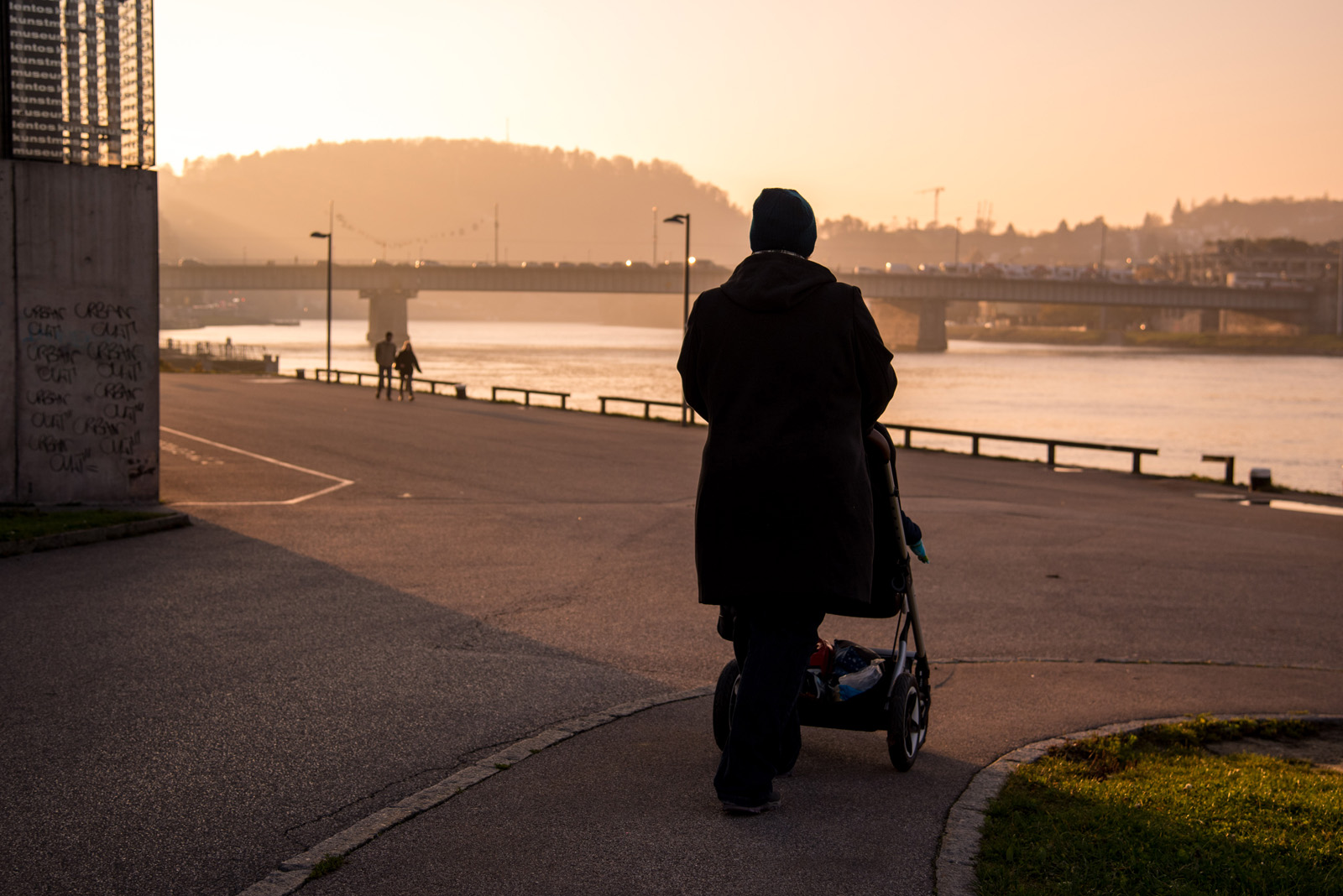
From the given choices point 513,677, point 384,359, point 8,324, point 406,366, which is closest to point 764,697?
point 513,677

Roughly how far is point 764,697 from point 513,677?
2.31m

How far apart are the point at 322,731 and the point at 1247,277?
16586 centimetres

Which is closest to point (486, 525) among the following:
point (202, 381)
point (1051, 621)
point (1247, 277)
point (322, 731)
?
point (1051, 621)

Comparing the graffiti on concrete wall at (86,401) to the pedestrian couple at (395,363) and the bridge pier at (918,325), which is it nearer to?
the pedestrian couple at (395,363)

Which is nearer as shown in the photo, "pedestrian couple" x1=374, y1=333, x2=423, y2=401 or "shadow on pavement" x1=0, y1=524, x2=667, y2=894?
"shadow on pavement" x1=0, y1=524, x2=667, y2=894

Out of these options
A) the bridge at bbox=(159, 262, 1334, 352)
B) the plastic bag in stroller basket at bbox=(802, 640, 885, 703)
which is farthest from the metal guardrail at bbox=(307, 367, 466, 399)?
the bridge at bbox=(159, 262, 1334, 352)

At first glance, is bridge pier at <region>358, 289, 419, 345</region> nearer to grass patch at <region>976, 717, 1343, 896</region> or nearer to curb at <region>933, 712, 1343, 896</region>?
curb at <region>933, 712, 1343, 896</region>

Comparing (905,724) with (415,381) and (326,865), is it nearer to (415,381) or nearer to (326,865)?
(326,865)

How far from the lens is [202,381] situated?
3866cm

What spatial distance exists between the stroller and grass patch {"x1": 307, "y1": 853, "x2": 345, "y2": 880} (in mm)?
1256

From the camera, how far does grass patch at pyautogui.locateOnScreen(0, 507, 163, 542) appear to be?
9164 mm

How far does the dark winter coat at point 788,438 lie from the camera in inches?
141

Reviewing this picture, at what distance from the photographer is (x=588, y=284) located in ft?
305

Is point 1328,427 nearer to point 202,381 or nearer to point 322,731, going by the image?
point 202,381
